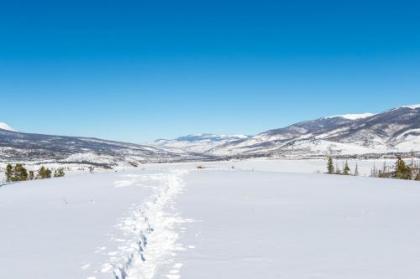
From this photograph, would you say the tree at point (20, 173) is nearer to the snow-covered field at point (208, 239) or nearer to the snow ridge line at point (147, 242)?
the snow-covered field at point (208, 239)

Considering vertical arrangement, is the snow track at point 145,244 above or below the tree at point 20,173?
above

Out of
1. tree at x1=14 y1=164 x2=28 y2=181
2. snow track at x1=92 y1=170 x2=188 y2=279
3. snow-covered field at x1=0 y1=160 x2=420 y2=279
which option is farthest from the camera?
tree at x1=14 y1=164 x2=28 y2=181

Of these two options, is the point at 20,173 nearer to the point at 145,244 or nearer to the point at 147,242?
the point at 147,242

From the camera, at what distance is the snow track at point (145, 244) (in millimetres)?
11061

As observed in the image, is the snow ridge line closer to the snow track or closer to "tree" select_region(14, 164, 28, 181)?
the snow track

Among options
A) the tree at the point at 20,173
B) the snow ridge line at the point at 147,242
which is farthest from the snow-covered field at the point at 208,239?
the tree at the point at 20,173

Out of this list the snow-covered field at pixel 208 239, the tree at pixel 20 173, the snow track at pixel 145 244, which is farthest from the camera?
the tree at pixel 20 173

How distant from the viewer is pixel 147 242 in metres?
14.5

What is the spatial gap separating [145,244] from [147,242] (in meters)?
0.27

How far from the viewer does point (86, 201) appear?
90.5 feet

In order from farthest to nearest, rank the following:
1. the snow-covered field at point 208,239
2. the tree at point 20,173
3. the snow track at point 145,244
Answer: the tree at point 20,173 → the snow-covered field at point 208,239 → the snow track at point 145,244

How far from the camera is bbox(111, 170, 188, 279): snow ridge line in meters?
11.1

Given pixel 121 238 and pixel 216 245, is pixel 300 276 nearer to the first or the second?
pixel 216 245

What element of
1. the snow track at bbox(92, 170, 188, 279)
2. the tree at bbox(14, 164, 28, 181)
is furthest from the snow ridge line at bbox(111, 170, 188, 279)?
the tree at bbox(14, 164, 28, 181)
